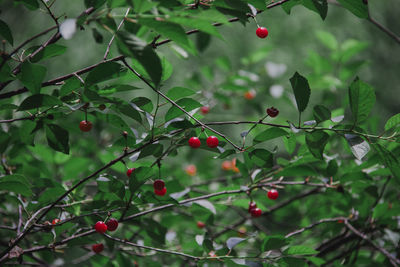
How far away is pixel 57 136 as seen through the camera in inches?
36.4

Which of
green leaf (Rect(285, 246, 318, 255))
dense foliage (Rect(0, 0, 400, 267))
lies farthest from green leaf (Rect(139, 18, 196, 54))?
green leaf (Rect(285, 246, 318, 255))

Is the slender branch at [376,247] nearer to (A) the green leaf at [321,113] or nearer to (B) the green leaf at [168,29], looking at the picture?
(A) the green leaf at [321,113]

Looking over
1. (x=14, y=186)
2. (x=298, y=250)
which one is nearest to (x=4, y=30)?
(x=14, y=186)

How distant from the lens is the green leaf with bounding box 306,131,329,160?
92 cm

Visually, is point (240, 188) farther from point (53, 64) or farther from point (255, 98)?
point (53, 64)

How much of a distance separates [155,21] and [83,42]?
15.1 ft

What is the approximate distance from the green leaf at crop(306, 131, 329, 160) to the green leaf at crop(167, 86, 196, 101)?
329 millimetres

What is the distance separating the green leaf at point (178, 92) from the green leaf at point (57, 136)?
29 centimetres

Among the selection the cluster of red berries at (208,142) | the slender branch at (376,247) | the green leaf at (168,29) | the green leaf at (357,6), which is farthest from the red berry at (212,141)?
the slender branch at (376,247)

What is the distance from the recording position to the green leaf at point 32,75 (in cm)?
79

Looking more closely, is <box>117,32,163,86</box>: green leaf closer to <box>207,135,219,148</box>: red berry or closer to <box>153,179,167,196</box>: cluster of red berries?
<box>207,135,219,148</box>: red berry

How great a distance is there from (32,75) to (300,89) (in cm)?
62

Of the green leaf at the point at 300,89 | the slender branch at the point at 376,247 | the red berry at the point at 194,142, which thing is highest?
the green leaf at the point at 300,89

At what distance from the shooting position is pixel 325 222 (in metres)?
1.38
